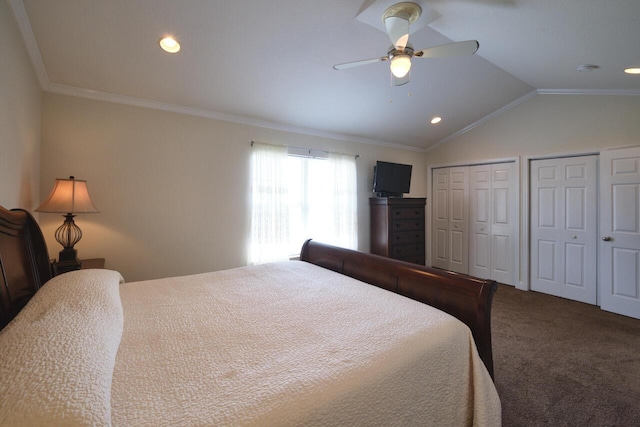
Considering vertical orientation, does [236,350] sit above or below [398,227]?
below

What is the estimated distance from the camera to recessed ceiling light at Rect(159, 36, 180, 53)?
2.12 m

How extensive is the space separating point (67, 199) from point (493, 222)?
17.2ft

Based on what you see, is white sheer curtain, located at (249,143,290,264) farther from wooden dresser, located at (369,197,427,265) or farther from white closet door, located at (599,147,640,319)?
white closet door, located at (599,147,640,319)

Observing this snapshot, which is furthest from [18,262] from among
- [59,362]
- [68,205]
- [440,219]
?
[440,219]

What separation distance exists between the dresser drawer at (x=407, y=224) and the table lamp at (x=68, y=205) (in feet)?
11.9

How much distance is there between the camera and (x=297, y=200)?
3902 millimetres

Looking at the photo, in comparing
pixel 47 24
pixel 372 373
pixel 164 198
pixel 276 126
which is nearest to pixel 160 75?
pixel 47 24

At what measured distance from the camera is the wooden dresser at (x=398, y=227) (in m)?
4.23

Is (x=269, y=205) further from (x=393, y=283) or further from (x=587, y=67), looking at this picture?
(x=587, y=67)

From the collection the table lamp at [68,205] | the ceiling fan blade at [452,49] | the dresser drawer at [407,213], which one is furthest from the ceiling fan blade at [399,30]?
the dresser drawer at [407,213]

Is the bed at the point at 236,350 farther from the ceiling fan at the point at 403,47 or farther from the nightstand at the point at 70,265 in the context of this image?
the ceiling fan at the point at 403,47

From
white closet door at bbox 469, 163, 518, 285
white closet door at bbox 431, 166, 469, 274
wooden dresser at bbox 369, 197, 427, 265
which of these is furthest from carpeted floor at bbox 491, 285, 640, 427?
white closet door at bbox 431, 166, 469, 274

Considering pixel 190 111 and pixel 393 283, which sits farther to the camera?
pixel 190 111

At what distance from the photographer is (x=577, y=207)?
11.6ft
